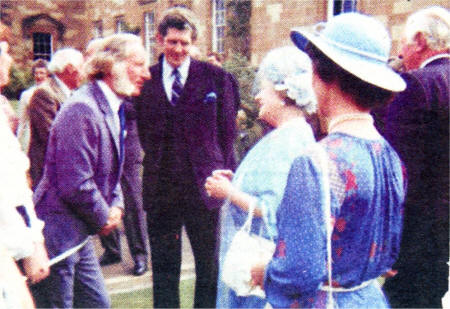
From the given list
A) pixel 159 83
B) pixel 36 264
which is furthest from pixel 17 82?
pixel 36 264

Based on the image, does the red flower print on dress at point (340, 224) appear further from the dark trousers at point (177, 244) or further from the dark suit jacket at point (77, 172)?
the dark trousers at point (177, 244)

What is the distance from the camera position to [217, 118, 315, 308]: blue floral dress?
1788 mm

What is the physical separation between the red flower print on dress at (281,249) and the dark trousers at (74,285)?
3.26 ft

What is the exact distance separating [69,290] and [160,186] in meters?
0.78

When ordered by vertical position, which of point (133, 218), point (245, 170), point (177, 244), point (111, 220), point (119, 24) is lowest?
point (133, 218)

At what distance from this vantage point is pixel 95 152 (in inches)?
78.4

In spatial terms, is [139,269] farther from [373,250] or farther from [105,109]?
[373,250]

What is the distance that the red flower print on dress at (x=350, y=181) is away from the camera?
1.18 metres

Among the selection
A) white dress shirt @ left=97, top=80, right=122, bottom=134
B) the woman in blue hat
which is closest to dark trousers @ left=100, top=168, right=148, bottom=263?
white dress shirt @ left=97, top=80, right=122, bottom=134

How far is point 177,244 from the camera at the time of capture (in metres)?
2.79

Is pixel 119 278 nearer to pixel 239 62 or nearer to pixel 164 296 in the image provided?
pixel 164 296

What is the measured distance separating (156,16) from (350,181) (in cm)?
240

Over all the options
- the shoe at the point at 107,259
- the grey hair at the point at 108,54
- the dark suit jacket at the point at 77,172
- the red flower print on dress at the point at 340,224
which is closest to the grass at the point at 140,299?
the shoe at the point at 107,259

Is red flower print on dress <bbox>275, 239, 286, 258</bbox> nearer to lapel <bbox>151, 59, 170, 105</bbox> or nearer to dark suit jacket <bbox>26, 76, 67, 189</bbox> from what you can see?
lapel <bbox>151, 59, 170, 105</bbox>
